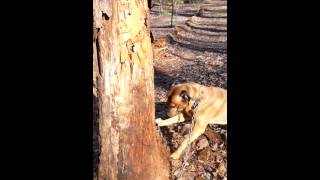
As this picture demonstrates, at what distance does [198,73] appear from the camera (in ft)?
11.3

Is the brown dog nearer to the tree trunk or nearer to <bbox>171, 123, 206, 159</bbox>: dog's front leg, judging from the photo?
<bbox>171, 123, 206, 159</bbox>: dog's front leg

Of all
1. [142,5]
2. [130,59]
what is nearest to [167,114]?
[130,59]

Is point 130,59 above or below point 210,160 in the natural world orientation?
above

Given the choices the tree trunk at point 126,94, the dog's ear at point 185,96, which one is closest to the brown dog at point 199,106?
the dog's ear at point 185,96

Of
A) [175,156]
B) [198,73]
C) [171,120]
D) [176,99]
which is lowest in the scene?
[175,156]

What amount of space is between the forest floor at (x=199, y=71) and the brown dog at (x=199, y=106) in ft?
0.10

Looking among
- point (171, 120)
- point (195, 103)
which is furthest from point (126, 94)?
point (195, 103)

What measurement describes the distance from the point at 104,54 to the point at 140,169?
0.69m

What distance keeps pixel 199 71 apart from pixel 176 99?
0.21m

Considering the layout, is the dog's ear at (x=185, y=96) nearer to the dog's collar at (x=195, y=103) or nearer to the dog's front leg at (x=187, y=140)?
the dog's collar at (x=195, y=103)

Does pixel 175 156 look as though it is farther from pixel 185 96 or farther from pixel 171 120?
pixel 185 96

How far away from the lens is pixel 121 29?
322 centimetres

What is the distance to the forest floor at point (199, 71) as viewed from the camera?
3.40m

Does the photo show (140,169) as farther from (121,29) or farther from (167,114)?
(121,29)
